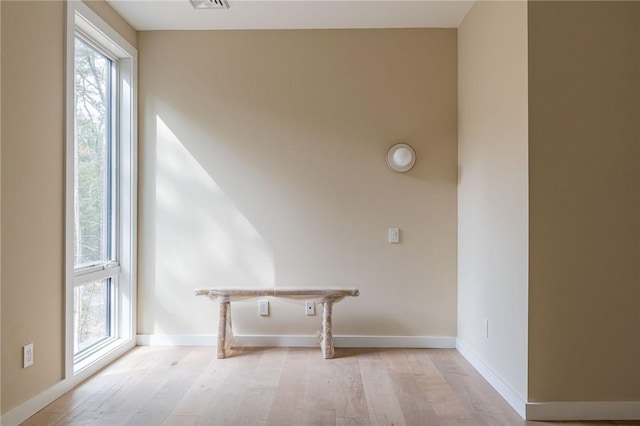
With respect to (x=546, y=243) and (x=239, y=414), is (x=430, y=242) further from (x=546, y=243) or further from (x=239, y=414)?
(x=239, y=414)

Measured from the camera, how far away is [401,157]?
12.2 feet

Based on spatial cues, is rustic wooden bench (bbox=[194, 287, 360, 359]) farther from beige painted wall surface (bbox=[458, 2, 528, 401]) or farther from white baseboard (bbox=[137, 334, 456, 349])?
beige painted wall surface (bbox=[458, 2, 528, 401])

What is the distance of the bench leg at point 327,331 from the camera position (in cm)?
348

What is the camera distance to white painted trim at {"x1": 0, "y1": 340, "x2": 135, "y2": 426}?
92.0 inches

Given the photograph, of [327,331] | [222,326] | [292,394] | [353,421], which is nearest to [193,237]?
[222,326]

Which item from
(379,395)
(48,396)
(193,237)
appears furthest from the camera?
(193,237)

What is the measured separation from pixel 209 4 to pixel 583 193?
107 inches

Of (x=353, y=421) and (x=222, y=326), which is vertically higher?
(x=222, y=326)

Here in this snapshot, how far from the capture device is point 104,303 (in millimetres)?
3574

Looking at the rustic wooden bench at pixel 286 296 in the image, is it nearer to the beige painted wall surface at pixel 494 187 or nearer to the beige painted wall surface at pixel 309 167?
the beige painted wall surface at pixel 309 167

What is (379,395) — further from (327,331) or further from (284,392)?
(327,331)

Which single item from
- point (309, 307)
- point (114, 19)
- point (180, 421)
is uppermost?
point (114, 19)

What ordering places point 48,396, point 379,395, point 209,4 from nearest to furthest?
point 48,396, point 379,395, point 209,4

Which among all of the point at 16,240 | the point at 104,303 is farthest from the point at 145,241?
the point at 16,240
